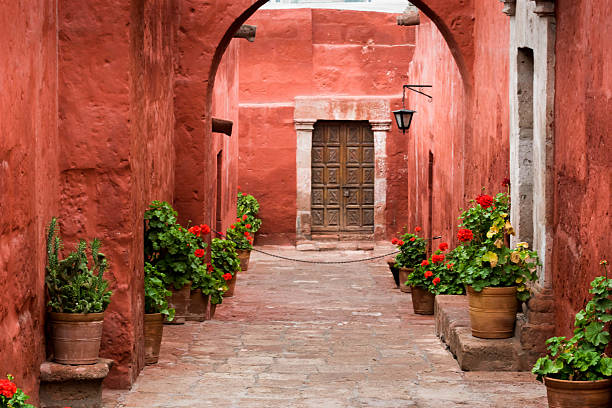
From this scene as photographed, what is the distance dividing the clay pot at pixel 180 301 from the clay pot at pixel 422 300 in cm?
239

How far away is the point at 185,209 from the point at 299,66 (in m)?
9.64

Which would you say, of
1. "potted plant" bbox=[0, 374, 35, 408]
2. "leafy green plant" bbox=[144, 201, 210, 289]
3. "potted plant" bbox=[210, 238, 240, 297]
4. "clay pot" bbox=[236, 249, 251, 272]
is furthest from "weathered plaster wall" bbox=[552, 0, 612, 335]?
"clay pot" bbox=[236, 249, 251, 272]

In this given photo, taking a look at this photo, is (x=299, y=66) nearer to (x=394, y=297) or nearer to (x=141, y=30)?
(x=394, y=297)

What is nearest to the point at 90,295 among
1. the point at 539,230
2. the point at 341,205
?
the point at 539,230

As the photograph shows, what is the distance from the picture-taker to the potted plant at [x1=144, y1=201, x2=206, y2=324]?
Result: 8570mm

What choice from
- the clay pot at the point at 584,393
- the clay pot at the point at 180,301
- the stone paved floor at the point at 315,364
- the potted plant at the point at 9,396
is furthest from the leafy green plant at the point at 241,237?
the potted plant at the point at 9,396

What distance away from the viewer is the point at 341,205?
19.5m

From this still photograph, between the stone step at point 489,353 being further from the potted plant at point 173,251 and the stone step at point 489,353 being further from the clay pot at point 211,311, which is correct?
the clay pot at point 211,311

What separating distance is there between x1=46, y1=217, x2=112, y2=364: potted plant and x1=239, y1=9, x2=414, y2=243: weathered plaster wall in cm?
1294

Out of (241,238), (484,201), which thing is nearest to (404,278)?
(241,238)

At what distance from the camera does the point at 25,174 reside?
582cm

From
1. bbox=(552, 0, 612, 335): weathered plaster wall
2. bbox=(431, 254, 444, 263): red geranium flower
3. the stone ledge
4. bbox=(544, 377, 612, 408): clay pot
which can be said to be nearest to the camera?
bbox=(544, 377, 612, 408): clay pot

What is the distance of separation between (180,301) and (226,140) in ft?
19.2

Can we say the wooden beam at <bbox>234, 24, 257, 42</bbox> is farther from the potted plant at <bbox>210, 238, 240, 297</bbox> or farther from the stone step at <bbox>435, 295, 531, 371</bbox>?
the stone step at <bbox>435, 295, 531, 371</bbox>
